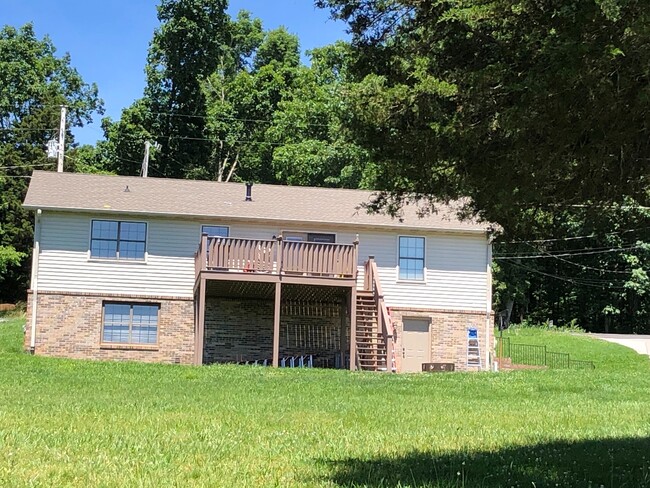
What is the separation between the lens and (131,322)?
23047 mm

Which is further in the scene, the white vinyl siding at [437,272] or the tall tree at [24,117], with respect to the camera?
the tall tree at [24,117]

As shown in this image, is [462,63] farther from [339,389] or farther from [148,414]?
[339,389]

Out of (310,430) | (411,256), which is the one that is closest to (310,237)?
(411,256)

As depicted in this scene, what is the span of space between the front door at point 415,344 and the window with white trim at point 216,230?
6.22 meters

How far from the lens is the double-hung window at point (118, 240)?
76.0ft

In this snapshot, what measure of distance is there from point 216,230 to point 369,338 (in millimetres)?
5744

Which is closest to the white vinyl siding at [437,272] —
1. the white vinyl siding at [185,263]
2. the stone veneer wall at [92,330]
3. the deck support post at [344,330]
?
the white vinyl siding at [185,263]

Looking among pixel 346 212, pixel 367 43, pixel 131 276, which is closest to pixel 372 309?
pixel 346 212

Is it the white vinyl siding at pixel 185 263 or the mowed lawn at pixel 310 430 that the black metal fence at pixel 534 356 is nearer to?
the white vinyl siding at pixel 185 263

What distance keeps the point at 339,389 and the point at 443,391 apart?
2.09m

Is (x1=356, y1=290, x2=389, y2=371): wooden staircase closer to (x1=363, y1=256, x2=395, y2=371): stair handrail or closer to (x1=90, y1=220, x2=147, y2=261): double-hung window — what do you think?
(x1=363, y1=256, x2=395, y2=371): stair handrail

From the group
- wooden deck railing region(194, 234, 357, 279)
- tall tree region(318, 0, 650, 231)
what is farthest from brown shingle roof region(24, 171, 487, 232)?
tall tree region(318, 0, 650, 231)

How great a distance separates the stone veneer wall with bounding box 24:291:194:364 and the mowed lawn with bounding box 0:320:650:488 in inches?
202

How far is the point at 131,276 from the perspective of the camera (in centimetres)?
2319
